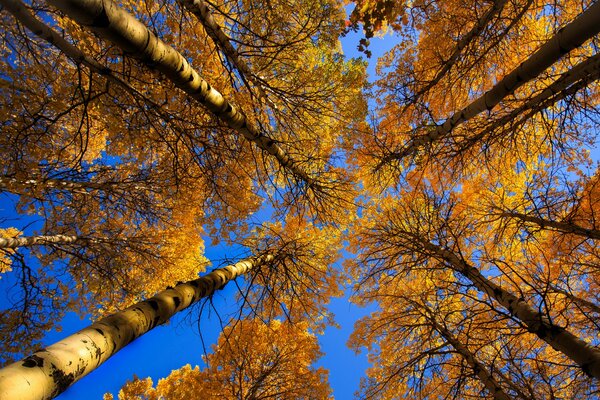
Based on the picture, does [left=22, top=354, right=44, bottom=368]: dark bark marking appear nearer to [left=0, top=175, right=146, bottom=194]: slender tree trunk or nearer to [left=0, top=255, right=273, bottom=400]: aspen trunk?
[left=0, top=255, right=273, bottom=400]: aspen trunk

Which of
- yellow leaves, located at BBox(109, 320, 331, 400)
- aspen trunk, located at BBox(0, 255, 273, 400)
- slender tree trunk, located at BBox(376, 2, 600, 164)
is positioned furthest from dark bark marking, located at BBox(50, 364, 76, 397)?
yellow leaves, located at BBox(109, 320, 331, 400)

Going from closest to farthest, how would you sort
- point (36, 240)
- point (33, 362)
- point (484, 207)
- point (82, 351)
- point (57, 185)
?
point (33, 362)
point (82, 351)
point (57, 185)
point (36, 240)
point (484, 207)

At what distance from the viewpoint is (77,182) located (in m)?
5.02

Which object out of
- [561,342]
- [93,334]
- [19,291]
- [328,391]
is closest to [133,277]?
[19,291]

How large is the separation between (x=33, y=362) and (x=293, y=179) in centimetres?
319

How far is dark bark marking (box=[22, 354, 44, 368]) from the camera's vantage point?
1277mm

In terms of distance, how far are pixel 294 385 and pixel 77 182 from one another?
582 centimetres

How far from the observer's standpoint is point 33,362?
130cm

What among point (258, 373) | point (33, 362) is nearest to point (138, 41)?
point (33, 362)

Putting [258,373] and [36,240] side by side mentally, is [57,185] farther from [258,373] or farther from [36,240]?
[258,373]

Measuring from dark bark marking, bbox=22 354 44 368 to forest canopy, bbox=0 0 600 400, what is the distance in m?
0.04

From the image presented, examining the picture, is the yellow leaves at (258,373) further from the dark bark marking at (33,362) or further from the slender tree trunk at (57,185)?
the dark bark marking at (33,362)

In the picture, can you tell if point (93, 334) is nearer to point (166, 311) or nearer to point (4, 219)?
point (166, 311)

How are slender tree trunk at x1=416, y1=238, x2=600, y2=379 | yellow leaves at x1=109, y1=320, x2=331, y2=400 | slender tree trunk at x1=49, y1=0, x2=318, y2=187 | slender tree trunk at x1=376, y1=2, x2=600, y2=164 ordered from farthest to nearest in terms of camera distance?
yellow leaves at x1=109, y1=320, x2=331, y2=400, slender tree trunk at x1=416, y1=238, x2=600, y2=379, slender tree trunk at x1=376, y1=2, x2=600, y2=164, slender tree trunk at x1=49, y1=0, x2=318, y2=187
